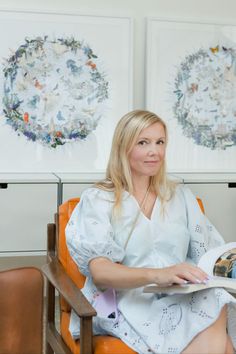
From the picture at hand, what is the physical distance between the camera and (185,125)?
346 centimetres

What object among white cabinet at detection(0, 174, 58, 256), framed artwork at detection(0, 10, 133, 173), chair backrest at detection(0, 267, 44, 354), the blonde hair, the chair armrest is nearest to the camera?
chair backrest at detection(0, 267, 44, 354)

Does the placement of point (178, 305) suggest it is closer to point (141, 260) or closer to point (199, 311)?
point (199, 311)

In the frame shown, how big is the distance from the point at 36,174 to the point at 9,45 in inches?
28.3

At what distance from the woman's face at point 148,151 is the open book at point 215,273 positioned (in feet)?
1.34

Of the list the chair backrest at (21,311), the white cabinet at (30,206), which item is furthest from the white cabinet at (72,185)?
the chair backrest at (21,311)

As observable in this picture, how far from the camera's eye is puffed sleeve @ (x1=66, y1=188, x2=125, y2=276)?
6.31ft

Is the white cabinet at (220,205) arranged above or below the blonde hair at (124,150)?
below

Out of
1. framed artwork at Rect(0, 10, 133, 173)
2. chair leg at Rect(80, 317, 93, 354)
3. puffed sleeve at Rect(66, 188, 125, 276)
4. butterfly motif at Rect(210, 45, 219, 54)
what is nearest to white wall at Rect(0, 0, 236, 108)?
framed artwork at Rect(0, 10, 133, 173)

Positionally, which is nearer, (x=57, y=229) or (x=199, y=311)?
(x=199, y=311)

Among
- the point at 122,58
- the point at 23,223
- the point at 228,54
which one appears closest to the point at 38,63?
the point at 122,58

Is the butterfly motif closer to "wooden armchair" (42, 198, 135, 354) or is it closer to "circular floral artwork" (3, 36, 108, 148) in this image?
"circular floral artwork" (3, 36, 108, 148)

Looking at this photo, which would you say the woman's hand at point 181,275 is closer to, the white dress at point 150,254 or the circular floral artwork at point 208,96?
the white dress at point 150,254

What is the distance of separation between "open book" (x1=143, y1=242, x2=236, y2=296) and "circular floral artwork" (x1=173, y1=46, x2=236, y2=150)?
1.69 m

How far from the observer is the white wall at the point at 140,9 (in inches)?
129
